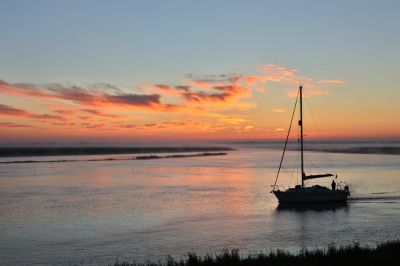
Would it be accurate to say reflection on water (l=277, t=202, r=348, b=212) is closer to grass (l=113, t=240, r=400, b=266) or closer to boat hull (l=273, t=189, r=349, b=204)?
boat hull (l=273, t=189, r=349, b=204)

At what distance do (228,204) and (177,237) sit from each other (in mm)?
13268

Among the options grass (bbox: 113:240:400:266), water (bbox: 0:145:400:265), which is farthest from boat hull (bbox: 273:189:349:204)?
grass (bbox: 113:240:400:266)

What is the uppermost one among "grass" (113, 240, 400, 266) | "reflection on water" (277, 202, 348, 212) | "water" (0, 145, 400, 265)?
"grass" (113, 240, 400, 266)

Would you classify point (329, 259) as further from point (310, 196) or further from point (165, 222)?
point (310, 196)

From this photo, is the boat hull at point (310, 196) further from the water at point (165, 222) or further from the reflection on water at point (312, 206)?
the water at point (165, 222)

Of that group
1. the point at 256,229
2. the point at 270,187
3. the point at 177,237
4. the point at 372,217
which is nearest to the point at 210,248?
the point at 177,237

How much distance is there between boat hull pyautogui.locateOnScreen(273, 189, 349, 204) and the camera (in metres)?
39.2

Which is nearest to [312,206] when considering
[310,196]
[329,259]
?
[310,196]

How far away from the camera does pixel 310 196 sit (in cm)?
3941

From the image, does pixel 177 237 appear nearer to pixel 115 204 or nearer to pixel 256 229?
pixel 256 229

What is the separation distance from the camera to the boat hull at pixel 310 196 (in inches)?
1544

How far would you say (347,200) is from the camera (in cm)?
4106

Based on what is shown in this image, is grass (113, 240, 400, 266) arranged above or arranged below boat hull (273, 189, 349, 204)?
above

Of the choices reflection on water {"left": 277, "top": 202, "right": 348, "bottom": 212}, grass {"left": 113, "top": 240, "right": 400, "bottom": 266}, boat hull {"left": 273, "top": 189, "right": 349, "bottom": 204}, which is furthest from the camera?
boat hull {"left": 273, "top": 189, "right": 349, "bottom": 204}
